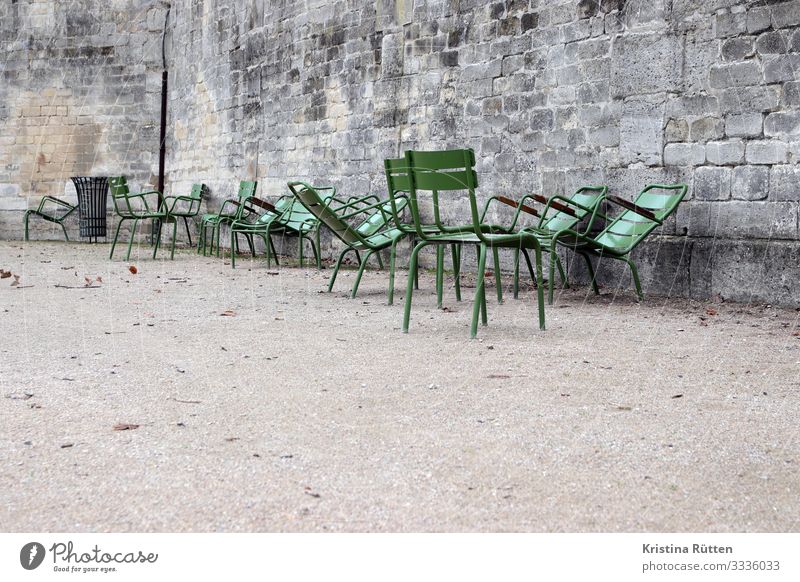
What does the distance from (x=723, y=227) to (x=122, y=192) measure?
6454 millimetres

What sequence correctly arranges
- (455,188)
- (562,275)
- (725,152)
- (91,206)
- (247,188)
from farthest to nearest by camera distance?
(91,206)
(247,188)
(562,275)
(725,152)
(455,188)

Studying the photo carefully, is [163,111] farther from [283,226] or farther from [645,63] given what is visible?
[645,63]

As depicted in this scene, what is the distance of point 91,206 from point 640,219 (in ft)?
34.6

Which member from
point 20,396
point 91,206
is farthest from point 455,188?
point 91,206

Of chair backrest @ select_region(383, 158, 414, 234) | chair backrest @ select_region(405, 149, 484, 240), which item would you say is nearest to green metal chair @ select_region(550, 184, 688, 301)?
chair backrest @ select_region(383, 158, 414, 234)

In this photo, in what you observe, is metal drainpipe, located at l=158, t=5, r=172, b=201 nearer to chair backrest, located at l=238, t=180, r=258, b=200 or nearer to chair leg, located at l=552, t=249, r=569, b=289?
chair backrest, located at l=238, t=180, r=258, b=200

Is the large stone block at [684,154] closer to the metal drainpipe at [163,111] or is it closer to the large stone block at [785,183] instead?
the large stone block at [785,183]

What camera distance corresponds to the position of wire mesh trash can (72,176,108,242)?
A: 1544 centimetres

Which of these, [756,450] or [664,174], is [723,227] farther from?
[756,450]

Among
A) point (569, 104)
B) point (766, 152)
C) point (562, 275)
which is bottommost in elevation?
point (562, 275)

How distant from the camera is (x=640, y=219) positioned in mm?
7035

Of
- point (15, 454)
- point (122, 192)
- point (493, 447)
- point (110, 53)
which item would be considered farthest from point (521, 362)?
point (110, 53)

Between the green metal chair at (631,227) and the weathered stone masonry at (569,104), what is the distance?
224 millimetres

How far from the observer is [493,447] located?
2.94 meters
